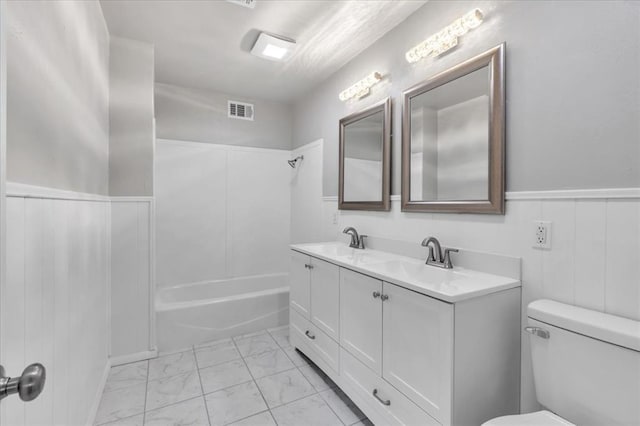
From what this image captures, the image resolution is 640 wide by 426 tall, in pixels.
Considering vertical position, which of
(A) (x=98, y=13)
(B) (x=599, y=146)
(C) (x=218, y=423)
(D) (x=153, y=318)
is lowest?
(C) (x=218, y=423)

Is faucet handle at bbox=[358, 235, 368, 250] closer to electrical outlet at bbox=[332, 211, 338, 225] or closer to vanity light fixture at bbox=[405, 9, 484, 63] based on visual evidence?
electrical outlet at bbox=[332, 211, 338, 225]

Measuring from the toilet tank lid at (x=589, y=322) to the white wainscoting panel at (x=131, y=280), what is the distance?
246 cm

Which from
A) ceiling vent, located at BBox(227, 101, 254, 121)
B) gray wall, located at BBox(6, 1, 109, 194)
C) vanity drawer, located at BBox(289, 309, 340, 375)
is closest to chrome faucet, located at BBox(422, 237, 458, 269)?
vanity drawer, located at BBox(289, 309, 340, 375)

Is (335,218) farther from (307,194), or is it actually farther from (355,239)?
(307,194)

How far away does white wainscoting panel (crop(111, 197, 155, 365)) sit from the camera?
2193 mm

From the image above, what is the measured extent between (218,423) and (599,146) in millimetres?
2180

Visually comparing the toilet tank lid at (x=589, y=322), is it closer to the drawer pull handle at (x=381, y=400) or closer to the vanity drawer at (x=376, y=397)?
the vanity drawer at (x=376, y=397)

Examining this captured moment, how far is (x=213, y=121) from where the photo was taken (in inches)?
125

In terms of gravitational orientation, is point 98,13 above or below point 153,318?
above

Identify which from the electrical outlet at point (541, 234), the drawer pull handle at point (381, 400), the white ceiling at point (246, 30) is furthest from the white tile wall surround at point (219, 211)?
the electrical outlet at point (541, 234)

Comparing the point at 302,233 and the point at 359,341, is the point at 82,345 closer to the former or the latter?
the point at 359,341

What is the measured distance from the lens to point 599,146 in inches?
43.9

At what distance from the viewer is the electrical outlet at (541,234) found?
49.4 inches

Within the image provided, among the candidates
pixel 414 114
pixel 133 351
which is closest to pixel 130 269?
pixel 133 351
